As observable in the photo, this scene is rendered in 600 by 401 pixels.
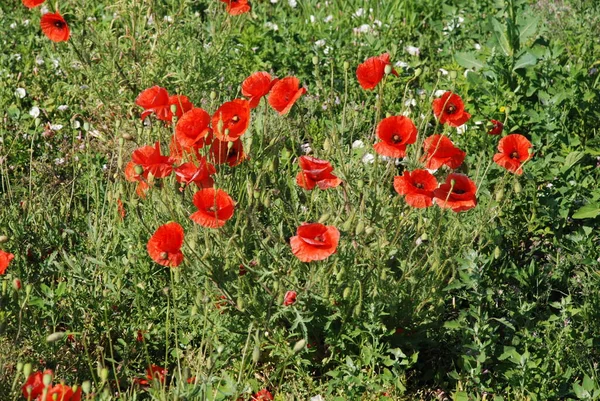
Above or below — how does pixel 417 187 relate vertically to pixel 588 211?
above

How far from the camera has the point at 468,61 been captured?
4.06 m

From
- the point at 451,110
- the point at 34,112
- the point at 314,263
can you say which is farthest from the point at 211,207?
the point at 34,112

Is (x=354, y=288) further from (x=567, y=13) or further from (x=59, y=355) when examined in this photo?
(x=567, y=13)

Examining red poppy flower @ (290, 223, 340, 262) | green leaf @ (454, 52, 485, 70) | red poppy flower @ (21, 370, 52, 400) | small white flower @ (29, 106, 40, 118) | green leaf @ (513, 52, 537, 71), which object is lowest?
small white flower @ (29, 106, 40, 118)

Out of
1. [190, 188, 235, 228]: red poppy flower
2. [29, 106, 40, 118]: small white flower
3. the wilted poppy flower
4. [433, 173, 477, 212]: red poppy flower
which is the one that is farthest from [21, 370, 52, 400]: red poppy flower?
[29, 106, 40, 118]: small white flower

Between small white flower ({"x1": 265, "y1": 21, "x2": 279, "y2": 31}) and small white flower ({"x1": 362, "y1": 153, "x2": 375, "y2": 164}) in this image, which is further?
small white flower ({"x1": 265, "y1": 21, "x2": 279, "y2": 31})

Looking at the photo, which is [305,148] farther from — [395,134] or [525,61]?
[395,134]

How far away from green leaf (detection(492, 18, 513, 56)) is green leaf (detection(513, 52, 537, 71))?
3.2 inches

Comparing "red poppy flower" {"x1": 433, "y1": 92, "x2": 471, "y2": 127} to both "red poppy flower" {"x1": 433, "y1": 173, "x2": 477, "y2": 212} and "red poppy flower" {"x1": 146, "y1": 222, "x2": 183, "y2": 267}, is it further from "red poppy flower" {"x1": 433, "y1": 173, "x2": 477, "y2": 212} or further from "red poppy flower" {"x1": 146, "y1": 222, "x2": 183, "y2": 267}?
"red poppy flower" {"x1": 146, "y1": 222, "x2": 183, "y2": 267}

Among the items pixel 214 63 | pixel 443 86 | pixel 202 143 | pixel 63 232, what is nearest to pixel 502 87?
pixel 443 86

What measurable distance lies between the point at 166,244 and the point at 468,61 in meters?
2.16

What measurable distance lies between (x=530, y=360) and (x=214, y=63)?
2.25 meters

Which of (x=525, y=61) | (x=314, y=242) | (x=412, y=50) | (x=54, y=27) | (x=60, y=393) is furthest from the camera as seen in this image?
(x=412, y=50)

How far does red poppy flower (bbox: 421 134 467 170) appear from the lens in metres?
2.65
